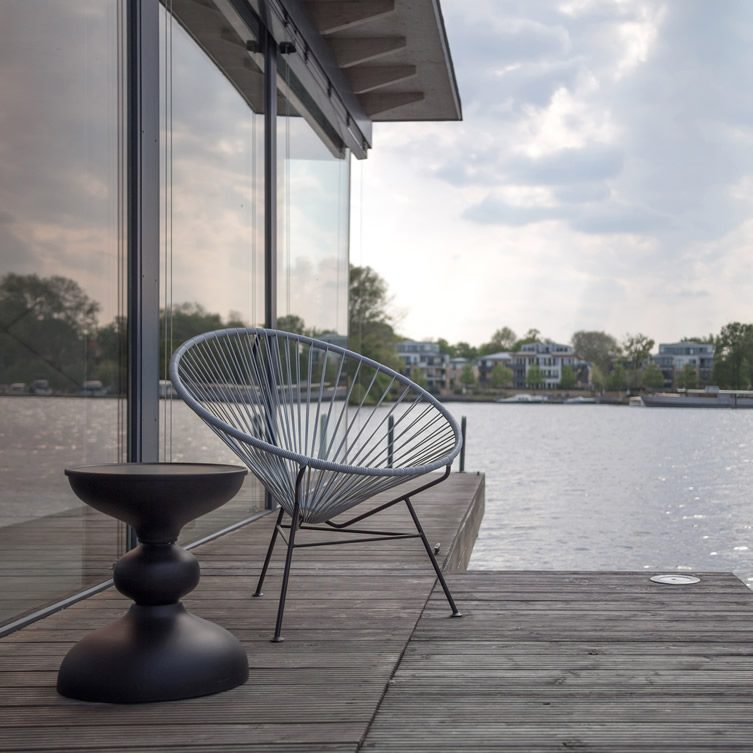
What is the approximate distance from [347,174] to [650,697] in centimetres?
545

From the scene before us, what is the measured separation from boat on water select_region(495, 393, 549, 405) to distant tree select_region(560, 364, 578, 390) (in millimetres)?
2351

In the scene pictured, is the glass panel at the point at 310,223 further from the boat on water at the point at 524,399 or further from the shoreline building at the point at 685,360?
the boat on water at the point at 524,399

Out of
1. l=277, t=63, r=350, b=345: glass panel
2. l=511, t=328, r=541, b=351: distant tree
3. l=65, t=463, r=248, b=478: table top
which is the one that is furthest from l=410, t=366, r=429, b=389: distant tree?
l=65, t=463, r=248, b=478: table top

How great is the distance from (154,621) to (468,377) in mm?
52233

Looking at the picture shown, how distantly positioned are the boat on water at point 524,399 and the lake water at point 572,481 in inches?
691

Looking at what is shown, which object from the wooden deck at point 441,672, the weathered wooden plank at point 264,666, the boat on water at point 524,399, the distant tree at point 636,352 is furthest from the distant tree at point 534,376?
the wooden deck at point 441,672

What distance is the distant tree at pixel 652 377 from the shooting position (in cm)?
4275

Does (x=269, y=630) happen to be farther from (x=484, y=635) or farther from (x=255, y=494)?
(x=255, y=494)

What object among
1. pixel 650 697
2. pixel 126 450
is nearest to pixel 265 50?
pixel 126 450

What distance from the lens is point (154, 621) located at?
179cm

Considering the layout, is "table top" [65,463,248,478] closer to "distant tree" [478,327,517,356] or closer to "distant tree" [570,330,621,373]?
"distant tree" [570,330,621,373]

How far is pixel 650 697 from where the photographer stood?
5.67ft

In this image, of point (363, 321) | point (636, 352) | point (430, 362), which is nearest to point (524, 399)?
point (430, 362)

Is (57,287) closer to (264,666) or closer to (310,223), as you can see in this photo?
(264,666)
